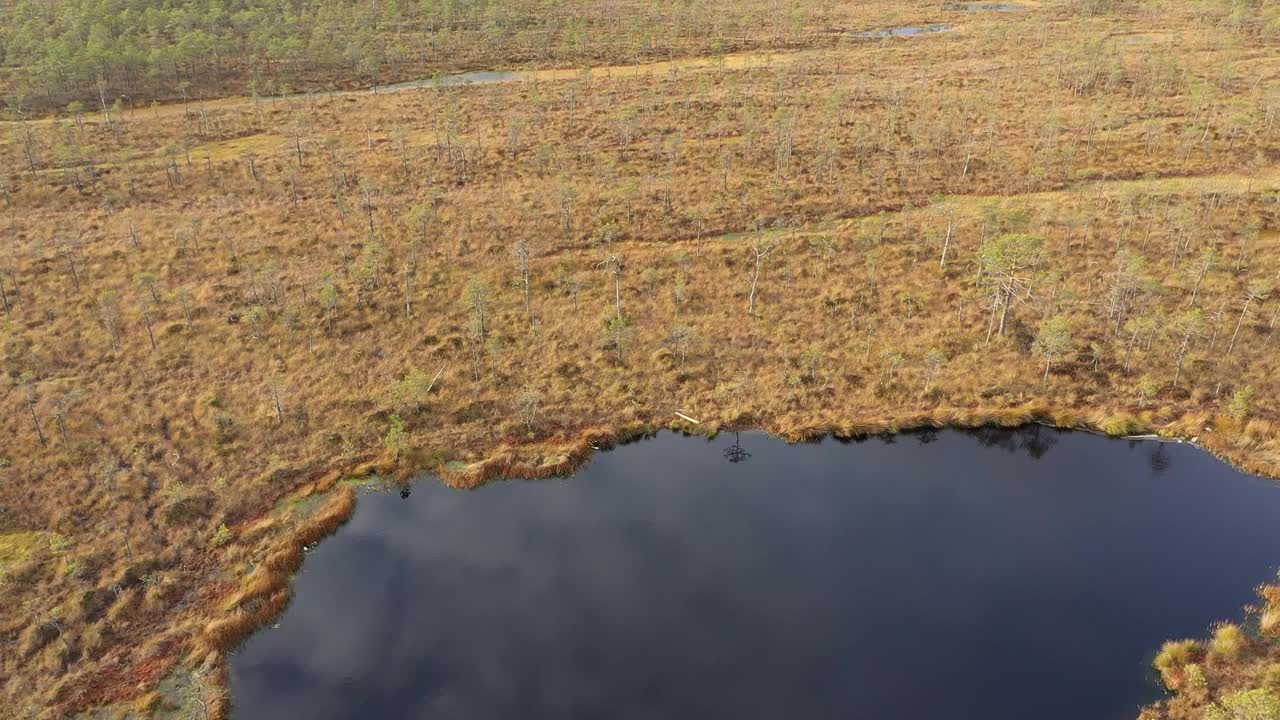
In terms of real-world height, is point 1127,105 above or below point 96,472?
above

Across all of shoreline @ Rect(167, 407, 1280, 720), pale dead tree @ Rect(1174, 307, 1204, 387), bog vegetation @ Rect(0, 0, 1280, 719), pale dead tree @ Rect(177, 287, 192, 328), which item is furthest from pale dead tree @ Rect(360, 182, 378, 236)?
pale dead tree @ Rect(1174, 307, 1204, 387)

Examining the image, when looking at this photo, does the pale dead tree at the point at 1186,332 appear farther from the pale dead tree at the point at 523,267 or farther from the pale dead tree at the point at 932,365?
the pale dead tree at the point at 523,267

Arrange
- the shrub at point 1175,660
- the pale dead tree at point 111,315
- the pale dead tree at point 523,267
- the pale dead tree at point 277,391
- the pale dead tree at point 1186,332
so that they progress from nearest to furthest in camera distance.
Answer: the shrub at point 1175,660
the pale dead tree at point 277,391
the pale dead tree at point 1186,332
the pale dead tree at point 111,315
the pale dead tree at point 523,267

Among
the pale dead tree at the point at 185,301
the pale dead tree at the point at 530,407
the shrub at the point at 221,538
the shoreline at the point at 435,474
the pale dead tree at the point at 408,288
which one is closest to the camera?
the shoreline at the point at 435,474

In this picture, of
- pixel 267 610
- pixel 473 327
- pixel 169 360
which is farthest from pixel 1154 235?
pixel 169 360

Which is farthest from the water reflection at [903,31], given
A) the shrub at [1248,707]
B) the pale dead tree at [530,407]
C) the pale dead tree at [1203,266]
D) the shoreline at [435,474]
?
the shrub at [1248,707]

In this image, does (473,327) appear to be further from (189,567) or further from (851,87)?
(851,87)

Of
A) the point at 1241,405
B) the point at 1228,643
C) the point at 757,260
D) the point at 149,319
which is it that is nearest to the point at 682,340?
the point at 757,260
